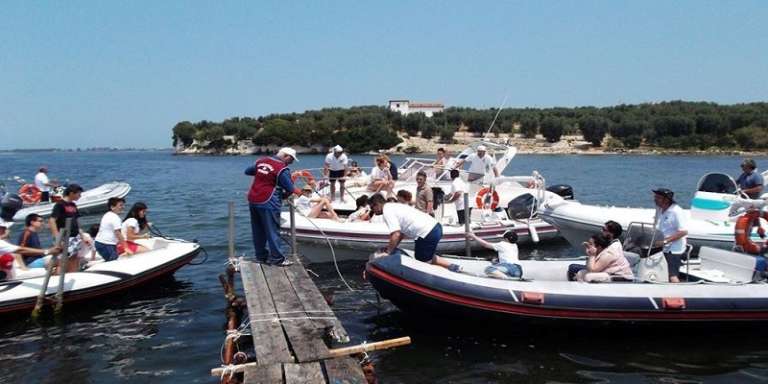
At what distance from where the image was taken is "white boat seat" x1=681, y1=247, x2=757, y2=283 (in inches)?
345

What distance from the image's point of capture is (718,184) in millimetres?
13664

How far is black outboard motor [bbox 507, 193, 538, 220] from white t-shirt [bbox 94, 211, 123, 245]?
9067 mm

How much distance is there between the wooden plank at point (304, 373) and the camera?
17.5ft

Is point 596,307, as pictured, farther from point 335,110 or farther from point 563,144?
point 335,110

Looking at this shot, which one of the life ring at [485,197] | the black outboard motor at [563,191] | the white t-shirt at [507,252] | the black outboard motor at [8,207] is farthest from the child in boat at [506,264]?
the black outboard motor at [8,207]

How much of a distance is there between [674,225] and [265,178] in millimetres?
5894

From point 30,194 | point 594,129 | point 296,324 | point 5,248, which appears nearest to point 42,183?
point 30,194

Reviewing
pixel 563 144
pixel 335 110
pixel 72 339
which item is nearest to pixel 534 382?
pixel 72 339

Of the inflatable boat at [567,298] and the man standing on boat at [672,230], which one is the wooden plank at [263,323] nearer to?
the inflatable boat at [567,298]

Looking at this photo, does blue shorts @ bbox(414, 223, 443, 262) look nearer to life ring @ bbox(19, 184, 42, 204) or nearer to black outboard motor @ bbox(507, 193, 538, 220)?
black outboard motor @ bbox(507, 193, 538, 220)

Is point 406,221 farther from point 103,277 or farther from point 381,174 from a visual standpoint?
point 381,174

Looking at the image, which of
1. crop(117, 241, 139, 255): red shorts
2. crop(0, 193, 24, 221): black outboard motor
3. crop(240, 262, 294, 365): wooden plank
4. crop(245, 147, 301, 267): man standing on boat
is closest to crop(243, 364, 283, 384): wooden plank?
crop(240, 262, 294, 365): wooden plank

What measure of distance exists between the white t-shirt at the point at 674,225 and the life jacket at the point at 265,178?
5.54 metres

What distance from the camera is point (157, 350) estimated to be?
27.7ft
